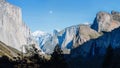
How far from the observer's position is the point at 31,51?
103438mm

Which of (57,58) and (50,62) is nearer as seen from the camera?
(57,58)

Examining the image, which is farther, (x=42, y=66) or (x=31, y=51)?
(x=31, y=51)

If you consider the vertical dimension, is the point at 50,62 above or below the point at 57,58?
below

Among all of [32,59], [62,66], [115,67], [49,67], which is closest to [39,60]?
[32,59]

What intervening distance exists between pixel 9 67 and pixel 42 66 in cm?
2009

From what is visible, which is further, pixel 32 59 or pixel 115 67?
pixel 32 59

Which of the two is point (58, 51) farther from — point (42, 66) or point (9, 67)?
point (9, 67)

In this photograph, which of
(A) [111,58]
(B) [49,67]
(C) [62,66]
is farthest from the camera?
(A) [111,58]

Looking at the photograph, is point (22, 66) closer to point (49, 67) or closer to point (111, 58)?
point (49, 67)

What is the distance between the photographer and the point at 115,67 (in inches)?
3442

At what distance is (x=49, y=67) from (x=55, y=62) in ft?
20.3

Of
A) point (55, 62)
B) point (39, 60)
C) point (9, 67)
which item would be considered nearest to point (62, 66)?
point (55, 62)

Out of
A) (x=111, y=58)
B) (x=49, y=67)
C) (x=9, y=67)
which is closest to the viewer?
(x=49, y=67)

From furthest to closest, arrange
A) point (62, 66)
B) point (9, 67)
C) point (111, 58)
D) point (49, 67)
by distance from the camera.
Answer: point (9, 67), point (111, 58), point (49, 67), point (62, 66)
